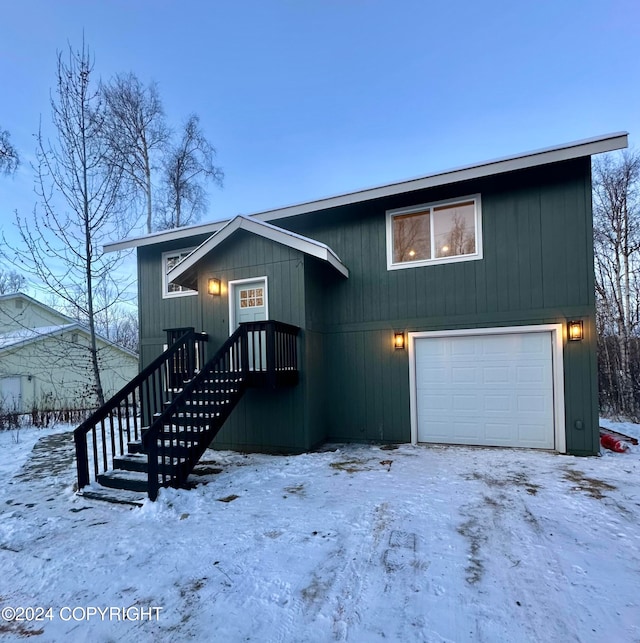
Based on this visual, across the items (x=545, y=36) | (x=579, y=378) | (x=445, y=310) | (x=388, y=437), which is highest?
(x=545, y=36)

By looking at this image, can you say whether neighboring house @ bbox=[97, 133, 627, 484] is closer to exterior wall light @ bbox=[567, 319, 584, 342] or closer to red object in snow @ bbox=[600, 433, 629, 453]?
exterior wall light @ bbox=[567, 319, 584, 342]

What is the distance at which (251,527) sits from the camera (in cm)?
329

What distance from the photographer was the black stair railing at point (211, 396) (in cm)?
426

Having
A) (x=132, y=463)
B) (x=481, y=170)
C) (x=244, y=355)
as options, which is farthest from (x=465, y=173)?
(x=132, y=463)

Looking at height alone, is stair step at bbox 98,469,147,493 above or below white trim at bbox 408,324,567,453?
below

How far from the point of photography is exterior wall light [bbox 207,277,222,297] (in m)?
6.71

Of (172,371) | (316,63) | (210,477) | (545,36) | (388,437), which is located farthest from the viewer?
(316,63)

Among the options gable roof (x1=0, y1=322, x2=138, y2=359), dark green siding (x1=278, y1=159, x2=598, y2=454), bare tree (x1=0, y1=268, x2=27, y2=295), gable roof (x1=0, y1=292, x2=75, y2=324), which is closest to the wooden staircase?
dark green siding (x1=278, y1=159, x2=598, y2=454)

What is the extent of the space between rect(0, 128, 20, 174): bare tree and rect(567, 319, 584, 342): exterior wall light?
13321mm

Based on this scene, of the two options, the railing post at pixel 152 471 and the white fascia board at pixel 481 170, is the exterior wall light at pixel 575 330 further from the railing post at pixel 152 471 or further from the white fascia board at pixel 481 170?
the railing post at pixel 152 471

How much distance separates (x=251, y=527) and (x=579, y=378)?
534 cm

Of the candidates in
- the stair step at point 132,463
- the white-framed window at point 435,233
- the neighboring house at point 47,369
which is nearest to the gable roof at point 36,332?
the neighboring house at point 47,369

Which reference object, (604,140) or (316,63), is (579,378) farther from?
(316,63)

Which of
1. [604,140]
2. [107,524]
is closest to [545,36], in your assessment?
[604,140]
